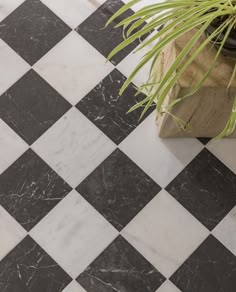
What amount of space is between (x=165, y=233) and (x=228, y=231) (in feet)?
0.86

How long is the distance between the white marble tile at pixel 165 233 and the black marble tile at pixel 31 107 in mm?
557

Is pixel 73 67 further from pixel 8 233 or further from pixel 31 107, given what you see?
pixel 8 233

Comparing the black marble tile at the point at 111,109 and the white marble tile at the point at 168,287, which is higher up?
the black marble tile at the point at 111,109

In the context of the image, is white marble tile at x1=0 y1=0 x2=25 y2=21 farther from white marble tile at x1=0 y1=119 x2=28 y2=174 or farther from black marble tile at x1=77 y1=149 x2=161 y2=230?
black marble tile at x1=77 y1=149 x2=161 y2=230

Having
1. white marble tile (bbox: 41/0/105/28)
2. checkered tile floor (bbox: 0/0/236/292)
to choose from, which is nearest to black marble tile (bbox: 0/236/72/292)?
checkered tile floor (bbox: 0/0/236/292)

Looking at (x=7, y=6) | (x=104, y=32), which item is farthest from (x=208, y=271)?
(x=7, y=6)

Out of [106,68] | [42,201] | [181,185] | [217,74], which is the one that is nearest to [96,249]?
[42,201]

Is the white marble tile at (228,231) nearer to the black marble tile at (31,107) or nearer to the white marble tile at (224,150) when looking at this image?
the white marble tile at (224,150)

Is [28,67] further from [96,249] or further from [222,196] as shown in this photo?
[222,196]

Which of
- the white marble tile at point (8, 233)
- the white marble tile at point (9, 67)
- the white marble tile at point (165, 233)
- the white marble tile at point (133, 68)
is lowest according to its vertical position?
the white marble tile at point (165, 233)

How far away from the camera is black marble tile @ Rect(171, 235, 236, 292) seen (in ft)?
6.33

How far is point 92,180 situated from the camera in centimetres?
201

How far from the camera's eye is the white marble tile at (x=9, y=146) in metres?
2.02

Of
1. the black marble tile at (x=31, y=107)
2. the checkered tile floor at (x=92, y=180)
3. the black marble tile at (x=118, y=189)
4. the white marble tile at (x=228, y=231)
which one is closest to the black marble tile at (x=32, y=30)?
the checkered tile floor at (x=92, y=180)
